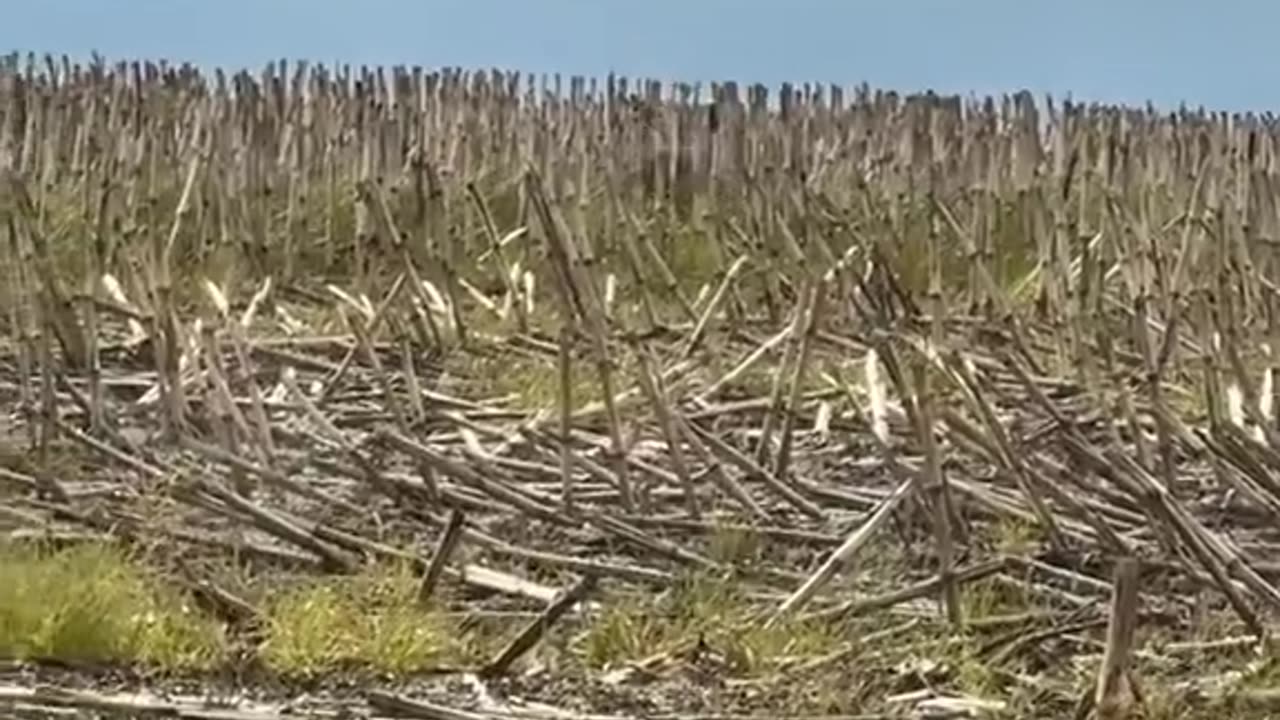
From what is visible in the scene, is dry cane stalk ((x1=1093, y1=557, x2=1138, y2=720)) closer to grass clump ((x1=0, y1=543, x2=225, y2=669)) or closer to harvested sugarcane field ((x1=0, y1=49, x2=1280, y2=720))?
harvested sugarcane field ((x1=0, y1=49, x2=1280, y2=720))

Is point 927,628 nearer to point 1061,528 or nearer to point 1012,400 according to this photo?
point 1061,528

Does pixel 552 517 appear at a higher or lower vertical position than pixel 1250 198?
lower

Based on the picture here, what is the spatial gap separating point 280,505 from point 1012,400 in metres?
1.62

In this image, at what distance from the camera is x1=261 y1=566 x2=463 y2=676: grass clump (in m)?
2.89

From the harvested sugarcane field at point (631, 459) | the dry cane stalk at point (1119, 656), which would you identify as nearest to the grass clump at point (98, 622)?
the harvested sugarcane field at point (631, 459)

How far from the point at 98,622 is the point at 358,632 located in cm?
37

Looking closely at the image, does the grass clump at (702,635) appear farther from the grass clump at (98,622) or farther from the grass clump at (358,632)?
the grass clump at (98,622)

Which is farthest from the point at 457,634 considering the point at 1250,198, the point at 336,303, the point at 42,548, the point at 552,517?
the point at 1250,198

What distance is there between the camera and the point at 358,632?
9.69 ft

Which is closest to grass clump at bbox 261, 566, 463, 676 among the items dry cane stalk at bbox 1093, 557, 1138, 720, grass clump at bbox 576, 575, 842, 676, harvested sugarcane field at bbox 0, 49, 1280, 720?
harvested sugarcane field at bbox 0, 49, 1280, 720

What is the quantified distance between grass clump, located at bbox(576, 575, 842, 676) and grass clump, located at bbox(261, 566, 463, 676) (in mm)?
216

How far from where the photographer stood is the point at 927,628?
3.00 metres

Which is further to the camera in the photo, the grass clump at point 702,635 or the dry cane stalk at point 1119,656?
the grass clump at point 702,635

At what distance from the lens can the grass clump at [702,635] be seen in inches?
115
